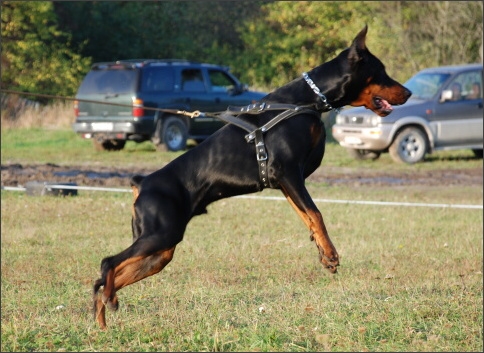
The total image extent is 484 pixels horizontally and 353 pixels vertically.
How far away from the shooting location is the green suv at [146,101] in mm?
21859

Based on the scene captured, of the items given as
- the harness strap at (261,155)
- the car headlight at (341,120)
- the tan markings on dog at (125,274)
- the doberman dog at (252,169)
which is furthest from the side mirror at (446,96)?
the tan markings on dog at (125,274)

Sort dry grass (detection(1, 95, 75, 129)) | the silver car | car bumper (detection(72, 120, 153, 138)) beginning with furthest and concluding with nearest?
dry grass (detection(1, 95, 75, 129)) → car bumper (detection(72, 120, 153, 138)) → the silver car

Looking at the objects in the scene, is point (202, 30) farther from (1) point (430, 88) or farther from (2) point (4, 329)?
(2) point (4, 329)

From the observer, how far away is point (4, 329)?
591 cm

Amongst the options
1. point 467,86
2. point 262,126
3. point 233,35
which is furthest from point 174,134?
point 233,35

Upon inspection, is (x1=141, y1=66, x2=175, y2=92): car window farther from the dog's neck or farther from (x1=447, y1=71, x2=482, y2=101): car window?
the dog's neck

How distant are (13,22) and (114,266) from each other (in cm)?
3076

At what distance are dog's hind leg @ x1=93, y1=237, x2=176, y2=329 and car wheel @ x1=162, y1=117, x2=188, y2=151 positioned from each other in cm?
1627

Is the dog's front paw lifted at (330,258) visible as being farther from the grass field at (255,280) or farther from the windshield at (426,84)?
the windshield at (426,84)

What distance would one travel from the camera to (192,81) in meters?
23.2

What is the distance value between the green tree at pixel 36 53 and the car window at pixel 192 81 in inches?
532

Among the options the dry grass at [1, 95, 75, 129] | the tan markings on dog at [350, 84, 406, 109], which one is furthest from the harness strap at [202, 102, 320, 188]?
the dry grass at [1, 95, 75, 129]

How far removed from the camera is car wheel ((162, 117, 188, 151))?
22.2 m

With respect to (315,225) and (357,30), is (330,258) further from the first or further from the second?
(357,30)
